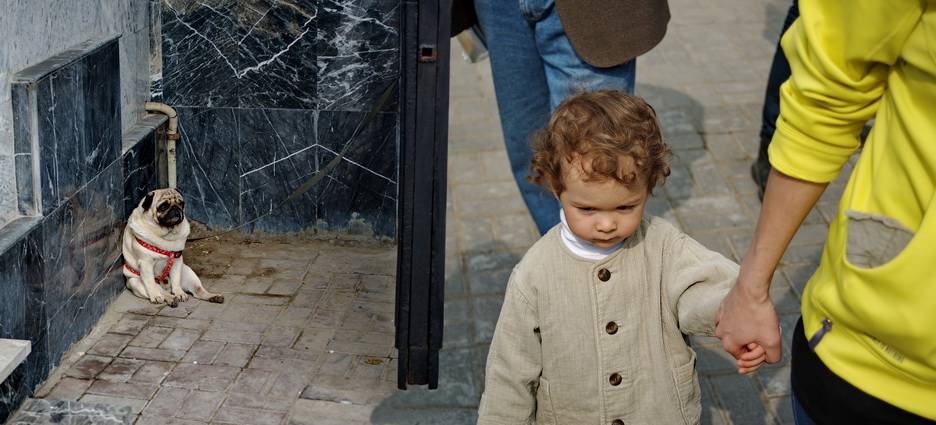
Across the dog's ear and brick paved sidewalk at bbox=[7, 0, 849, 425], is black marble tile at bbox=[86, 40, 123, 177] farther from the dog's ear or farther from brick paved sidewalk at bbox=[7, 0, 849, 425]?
brick paved sidewalk at bbox=[7, 0, 849, 425]

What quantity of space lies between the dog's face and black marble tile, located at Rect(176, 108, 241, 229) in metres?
0.53

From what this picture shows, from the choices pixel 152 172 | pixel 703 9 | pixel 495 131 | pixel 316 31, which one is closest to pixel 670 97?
pixel 495 131

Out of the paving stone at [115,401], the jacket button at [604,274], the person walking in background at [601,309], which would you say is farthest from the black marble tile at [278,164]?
the jacket button at [604,274]

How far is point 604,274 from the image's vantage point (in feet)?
9.14

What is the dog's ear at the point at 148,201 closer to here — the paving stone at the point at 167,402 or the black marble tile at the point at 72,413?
the paving stone at the point at 167,402

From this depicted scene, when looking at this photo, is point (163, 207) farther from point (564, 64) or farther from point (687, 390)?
point (687, 390)

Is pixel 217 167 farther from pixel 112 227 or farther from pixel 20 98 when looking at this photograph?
pixel 20 98

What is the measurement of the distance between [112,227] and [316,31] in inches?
55.3

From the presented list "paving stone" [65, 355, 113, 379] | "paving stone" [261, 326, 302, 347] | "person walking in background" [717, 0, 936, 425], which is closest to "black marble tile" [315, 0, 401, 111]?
"paving stone" [261, 326, 302, 347]

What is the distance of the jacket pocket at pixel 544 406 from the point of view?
2896mm

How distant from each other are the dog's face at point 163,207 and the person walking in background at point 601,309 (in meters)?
2.74

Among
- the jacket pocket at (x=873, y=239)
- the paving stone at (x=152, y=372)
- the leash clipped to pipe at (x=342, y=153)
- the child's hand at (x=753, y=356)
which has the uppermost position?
the jacket pocket at (x=873, y=239)

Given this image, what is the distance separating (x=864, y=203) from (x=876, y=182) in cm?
5

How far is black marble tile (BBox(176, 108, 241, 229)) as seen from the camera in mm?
5609
